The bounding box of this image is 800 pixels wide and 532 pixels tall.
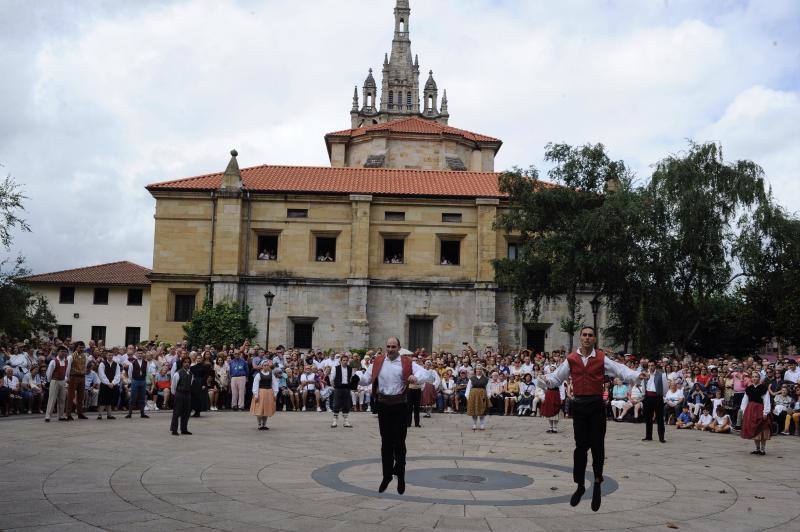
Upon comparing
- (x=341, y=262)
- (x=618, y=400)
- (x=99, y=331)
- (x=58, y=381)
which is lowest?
(x=618, y=400)

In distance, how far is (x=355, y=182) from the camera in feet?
139

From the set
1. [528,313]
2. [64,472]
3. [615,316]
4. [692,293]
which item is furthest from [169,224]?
[64,472]

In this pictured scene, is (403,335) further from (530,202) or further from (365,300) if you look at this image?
(530,202)

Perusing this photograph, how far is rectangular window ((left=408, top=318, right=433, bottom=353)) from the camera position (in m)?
40.0

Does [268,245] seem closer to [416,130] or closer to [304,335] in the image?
[304,335]

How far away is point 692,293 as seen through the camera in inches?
1345

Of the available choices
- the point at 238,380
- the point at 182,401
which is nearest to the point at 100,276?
the point at 238,380

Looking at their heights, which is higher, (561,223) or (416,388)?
(561,223)

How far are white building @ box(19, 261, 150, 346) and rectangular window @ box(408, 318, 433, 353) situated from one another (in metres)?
26.6

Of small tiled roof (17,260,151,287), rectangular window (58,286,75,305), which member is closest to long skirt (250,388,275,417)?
small tiled roof (17,260,151,287)

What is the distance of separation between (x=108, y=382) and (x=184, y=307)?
19.2 metres

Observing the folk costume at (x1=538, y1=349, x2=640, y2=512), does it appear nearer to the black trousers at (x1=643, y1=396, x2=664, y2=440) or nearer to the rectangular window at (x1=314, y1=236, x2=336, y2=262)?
the black trousers at (x1=643, y1=396, x2=664, y2=440)

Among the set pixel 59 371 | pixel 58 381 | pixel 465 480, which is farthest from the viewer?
pixel 58 381

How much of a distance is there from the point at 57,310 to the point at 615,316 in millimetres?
43895
